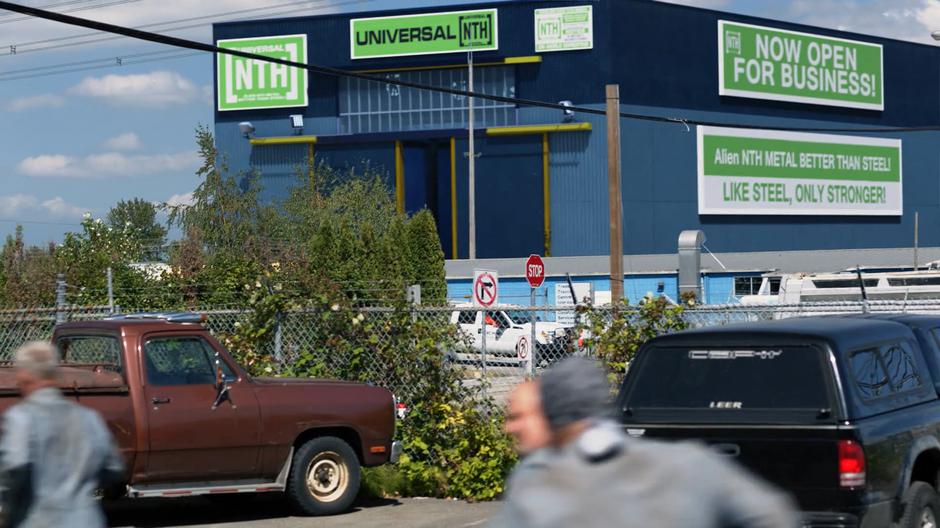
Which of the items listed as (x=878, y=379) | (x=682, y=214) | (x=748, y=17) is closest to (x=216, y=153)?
(x=682, y=214)

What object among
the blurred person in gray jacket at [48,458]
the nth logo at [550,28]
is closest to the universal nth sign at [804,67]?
the nth logo at [550,28]

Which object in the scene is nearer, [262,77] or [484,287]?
[484,287]

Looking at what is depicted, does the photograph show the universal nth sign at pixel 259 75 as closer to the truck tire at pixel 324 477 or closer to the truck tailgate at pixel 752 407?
the truck tire at pixel 324 477

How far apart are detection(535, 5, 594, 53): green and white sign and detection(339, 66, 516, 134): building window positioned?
3.02 m

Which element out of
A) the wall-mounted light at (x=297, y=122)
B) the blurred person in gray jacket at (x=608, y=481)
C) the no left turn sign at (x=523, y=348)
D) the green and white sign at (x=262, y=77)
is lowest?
the no left turn sign at (x=523, y=348)

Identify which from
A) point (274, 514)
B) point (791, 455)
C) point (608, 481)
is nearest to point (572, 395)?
point (608, 481)

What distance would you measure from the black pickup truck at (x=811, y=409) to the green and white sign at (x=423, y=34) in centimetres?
4901

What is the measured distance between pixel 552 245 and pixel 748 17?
47.0 ft

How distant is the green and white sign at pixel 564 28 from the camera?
183 feet

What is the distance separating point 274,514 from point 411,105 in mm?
47919

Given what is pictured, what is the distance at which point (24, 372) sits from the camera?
20.2 feet

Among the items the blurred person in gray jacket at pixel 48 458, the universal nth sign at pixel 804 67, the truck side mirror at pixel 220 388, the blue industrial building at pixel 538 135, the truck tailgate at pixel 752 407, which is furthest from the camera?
the universal nth sign at pixel 804 67

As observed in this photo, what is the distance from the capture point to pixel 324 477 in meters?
12.0

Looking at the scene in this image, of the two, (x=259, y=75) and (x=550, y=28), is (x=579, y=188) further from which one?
(x=259, y=75)
